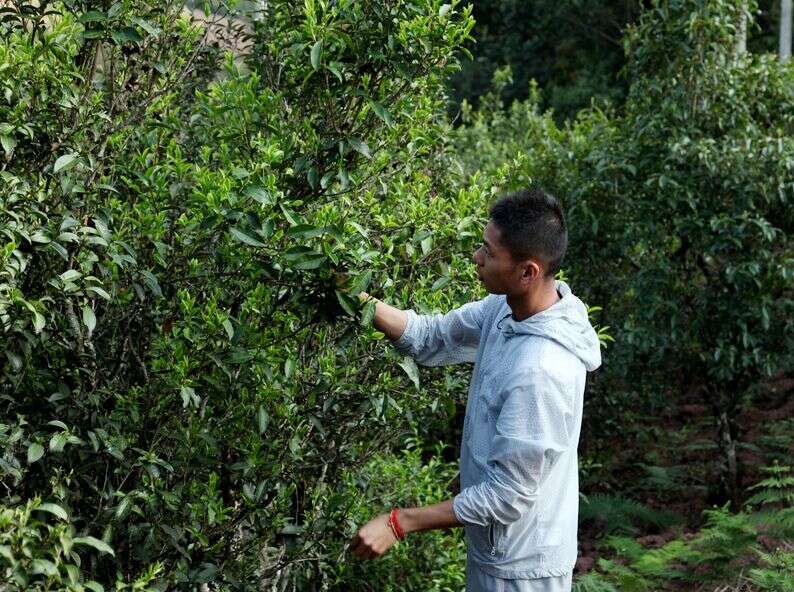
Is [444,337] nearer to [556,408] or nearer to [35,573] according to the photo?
[556,408]

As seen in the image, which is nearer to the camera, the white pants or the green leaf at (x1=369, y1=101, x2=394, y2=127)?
the white pants

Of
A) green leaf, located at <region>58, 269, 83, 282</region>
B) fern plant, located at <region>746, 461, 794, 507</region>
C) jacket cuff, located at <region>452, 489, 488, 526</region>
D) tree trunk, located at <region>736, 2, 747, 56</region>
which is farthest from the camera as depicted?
tree trunk, located at <region>736, 2, 747, 56</region>

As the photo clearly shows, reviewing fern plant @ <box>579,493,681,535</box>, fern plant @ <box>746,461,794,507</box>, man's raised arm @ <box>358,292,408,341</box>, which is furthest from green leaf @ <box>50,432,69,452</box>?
fern plant @ <box>579,493,681,535</box>

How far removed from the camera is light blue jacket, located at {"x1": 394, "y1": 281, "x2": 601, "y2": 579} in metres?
3.10

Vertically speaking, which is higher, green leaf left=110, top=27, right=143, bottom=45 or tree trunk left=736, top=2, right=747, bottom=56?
tree trunk left=736, top=2, right=747, bottom=56

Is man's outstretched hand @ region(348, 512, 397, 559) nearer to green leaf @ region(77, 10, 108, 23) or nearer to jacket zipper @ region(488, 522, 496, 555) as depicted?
jacket zipper @ region(488, 522, 496, 555)

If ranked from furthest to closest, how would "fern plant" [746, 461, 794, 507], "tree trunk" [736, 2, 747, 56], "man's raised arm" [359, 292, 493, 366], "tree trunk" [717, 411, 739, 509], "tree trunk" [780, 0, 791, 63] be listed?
"tree trunk" [780, 0, 791, 63] < "tree trunk" [717, 411, 739, 509] < "tree trunk" [736, 2, 747, 56] < "fern plant" [746, 461, 794, 507] < "man's raised arm" [359, 292, 493, 366]

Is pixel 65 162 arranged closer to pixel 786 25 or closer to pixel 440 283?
pixel 440 283

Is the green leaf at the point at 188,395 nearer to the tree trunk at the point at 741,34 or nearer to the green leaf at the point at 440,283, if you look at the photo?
the green leaf at the point at 440,283

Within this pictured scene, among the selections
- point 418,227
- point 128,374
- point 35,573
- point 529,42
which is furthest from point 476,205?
point 529,42

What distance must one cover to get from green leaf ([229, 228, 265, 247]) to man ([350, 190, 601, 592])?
0.71m

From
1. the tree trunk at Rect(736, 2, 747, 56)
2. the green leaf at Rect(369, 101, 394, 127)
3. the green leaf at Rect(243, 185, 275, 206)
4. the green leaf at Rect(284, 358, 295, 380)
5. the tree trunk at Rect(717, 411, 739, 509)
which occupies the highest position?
the tree trunk at Rect(736, 2, 747, 56)

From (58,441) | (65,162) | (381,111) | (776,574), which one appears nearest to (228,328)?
(58,441)

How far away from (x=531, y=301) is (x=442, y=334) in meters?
0.50
